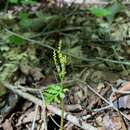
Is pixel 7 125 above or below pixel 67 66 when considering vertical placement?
below

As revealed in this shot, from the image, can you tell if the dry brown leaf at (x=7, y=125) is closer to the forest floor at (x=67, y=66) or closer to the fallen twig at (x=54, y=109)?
the forest floor at (x=67, y=66)

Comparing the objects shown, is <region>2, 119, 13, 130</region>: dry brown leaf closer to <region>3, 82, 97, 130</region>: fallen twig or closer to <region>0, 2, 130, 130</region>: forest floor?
<region>0, 2, 130, 130</region>: forest floor

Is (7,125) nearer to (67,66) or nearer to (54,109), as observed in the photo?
(54,109)

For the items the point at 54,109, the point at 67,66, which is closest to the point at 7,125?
the point at 54,109

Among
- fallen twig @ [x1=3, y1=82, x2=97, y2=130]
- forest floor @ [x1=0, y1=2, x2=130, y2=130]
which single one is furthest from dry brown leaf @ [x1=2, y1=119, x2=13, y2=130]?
fallen twig @ [x1=3, y1=82, x2=97, y2=130]

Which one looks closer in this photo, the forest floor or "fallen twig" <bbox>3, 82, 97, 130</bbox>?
"fallen twig" <bbox>3, 82, 97, 130</bbox>

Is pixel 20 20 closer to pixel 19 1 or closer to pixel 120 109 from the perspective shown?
pixel 19 1

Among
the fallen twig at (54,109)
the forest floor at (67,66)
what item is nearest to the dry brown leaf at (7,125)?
the forest floor at (67,66)

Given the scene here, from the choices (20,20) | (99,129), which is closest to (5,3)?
(20,20)

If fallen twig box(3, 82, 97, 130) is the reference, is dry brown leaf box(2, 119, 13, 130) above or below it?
below
